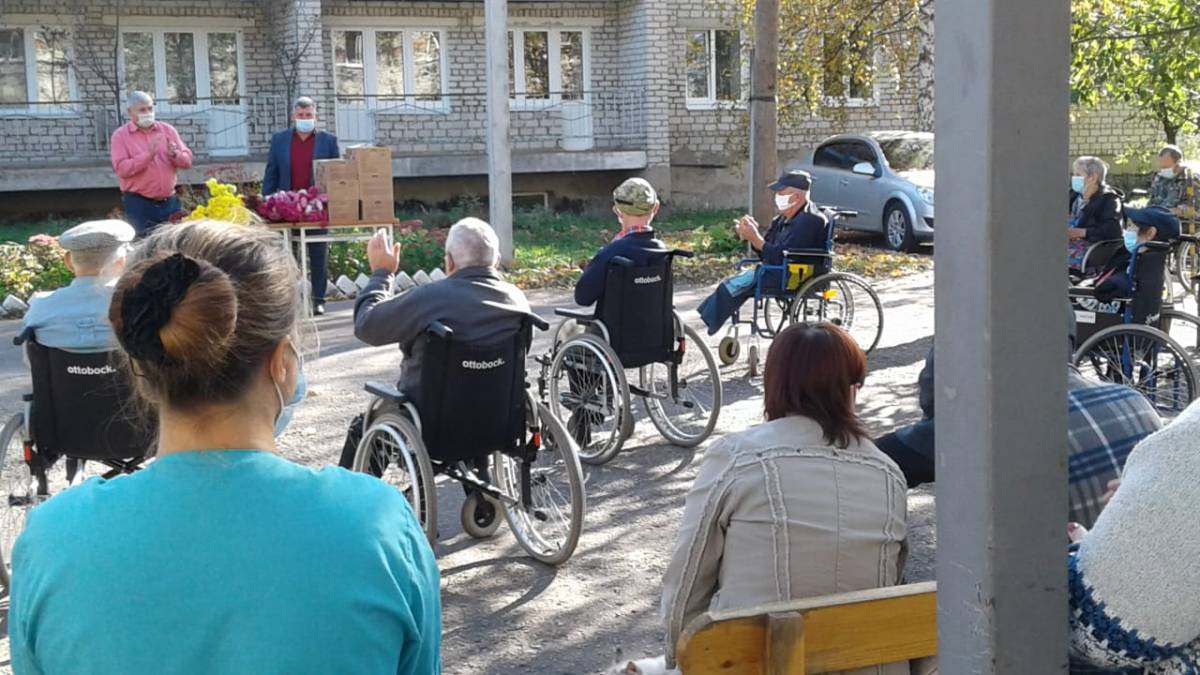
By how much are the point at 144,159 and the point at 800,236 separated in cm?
575

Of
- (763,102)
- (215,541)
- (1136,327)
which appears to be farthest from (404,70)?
(215,541)

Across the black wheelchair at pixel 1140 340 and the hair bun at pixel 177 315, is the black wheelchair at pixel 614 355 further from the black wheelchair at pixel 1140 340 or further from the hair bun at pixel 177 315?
the hair bun at pixel 177 315

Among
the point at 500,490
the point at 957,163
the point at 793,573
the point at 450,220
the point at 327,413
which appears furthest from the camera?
the point at 450,220

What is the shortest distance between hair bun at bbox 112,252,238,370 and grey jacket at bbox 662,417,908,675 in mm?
1714

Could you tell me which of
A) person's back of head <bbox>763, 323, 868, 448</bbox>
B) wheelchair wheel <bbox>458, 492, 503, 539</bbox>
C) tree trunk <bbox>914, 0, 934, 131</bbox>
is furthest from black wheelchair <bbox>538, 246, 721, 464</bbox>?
tree trunk <bbox>914, 0, 934, 131</bbox>

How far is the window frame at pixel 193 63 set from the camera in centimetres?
2564

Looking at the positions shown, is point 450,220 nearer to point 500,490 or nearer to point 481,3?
point 481,3

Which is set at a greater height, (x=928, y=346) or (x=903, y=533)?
(x=903, y=533)

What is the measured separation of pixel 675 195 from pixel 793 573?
24390mm

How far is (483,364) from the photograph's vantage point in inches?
226

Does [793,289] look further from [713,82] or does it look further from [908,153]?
[713,82]

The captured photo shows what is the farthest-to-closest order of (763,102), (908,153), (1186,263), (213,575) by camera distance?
(908,153), (1186,263), (763,102), (213,575)

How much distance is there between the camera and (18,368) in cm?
1107

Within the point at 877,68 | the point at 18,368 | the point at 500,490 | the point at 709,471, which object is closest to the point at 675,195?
the point at 877,68
